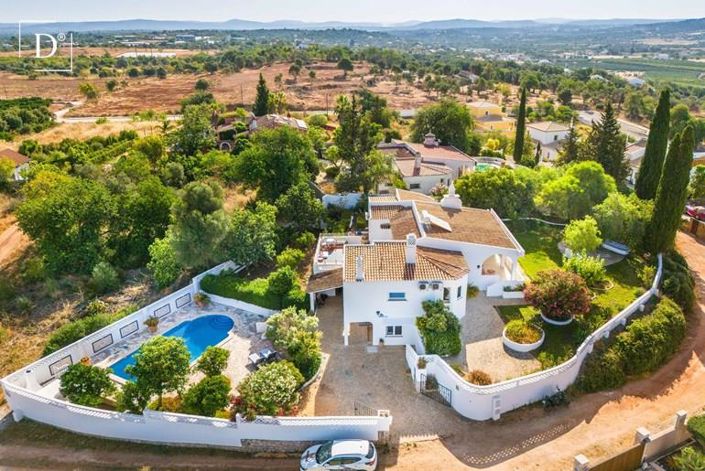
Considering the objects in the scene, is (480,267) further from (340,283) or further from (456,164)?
(456,164)

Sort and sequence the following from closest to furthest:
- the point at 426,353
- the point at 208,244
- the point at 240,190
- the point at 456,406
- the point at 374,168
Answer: the point at 456,406
the point at 426,353
the point at 208,244
the point at 374,168
the point at 240,190

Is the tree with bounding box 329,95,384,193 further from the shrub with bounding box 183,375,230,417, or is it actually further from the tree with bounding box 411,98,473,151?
the shrub with bounding box 183,375,230,417

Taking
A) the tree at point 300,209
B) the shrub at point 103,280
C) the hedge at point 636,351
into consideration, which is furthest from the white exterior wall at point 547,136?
the shrub at point 103,280

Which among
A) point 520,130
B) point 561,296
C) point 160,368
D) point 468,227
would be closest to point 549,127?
point 520,130

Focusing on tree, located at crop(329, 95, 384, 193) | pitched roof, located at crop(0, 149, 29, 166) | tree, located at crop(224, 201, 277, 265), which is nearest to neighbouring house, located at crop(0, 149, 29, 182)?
pitched roof, located at crop(0, 149, 29, 166)

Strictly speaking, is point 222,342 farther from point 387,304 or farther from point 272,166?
point 272,166

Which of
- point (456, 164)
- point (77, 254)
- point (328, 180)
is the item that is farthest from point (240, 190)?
point (456, 164)

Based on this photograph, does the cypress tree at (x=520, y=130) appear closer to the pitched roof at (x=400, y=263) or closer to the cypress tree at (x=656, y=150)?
the cypress tree at (x=656, y=150)
